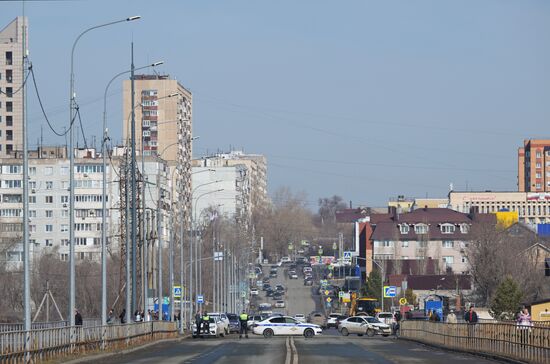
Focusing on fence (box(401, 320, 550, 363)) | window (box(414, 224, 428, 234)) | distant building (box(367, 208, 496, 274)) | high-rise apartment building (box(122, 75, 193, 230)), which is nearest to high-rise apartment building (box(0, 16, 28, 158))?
high-rise apartment building (box(122, 75, 193, 230))

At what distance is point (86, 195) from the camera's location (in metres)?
158

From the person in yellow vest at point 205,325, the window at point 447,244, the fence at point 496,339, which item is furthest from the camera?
the window at point 447,244

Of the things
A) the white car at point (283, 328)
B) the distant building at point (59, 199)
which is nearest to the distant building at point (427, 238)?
the distant building at point (59, 199)

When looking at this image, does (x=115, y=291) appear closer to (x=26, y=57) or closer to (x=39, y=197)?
(x=39, y=197)

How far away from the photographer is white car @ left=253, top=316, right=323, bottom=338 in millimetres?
76625

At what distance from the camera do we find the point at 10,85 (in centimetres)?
16862

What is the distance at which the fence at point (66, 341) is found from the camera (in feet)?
99.9

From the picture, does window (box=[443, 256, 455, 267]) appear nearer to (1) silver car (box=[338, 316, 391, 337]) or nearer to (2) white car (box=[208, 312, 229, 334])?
(2) white car (box=[208, 312, 229, 334])

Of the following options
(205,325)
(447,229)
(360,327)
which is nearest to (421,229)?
(447,229)

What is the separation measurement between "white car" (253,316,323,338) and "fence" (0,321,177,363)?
68.4 ft

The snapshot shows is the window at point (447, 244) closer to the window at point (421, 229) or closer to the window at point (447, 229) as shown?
the window at point (447, 229)

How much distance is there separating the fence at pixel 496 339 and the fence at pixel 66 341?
42.5 feet

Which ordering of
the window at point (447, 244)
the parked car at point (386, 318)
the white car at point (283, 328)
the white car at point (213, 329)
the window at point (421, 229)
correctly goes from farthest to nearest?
the window at point (447, 244) → the window at point (421, 229) → the parked car at point (386, 318) → the white car at point (283, 328) → the white car at point (213, 329)

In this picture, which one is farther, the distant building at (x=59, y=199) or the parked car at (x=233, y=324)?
the distant building at (x=59, y=199)
